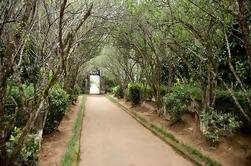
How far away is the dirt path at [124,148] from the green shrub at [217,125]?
1.27 meters

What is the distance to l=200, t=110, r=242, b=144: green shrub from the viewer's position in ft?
34.6

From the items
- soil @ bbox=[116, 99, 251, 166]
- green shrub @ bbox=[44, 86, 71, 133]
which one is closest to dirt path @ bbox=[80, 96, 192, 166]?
soil @ bbox=[116, 99, 251, 166]

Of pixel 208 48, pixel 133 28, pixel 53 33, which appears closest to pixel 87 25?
pixel 133 28

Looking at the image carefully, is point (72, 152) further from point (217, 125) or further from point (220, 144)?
point (217, 125)

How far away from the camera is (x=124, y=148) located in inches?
457

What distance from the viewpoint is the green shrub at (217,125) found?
10.5m

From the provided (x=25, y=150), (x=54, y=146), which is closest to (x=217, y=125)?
(x=54, y=146)

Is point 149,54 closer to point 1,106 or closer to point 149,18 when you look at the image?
point 149,18

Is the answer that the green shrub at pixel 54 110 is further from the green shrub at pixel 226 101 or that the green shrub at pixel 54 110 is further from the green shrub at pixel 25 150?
the green shrub at pixel 226 101

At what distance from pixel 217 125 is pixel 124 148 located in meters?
3.10

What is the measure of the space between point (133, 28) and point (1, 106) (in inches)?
562

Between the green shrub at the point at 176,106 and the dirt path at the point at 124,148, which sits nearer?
the dirt path at the point at 124,148

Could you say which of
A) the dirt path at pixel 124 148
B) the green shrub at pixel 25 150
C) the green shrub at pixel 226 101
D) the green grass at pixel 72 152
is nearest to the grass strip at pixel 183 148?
the dirt path at pixel 124 148

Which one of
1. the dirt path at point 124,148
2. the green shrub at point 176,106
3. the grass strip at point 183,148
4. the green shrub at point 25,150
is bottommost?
the dirt path at point 124,148
